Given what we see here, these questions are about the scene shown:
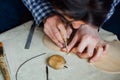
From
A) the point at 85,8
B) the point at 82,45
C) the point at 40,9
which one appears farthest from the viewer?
the point at 40,9

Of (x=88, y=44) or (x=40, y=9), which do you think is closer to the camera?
(x=88, y=44)

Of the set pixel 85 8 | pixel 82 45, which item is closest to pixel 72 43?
pixel 82 45

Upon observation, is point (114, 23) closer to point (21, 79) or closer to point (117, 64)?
point (117, 64)

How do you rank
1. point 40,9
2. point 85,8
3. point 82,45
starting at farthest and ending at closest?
point 40,9 < point 82,45 < point 85,8

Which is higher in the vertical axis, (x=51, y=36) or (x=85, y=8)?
(x=85, y=8)

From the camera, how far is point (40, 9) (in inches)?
34.0

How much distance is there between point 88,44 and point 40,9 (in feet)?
0.72

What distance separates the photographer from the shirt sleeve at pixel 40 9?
33.4 inches

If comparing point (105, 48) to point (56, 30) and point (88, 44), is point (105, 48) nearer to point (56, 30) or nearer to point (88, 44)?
point (88, 44)

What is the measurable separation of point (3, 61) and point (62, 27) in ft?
0.69

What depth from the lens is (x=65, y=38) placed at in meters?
0.78

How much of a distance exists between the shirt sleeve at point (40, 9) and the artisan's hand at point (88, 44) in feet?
0.43

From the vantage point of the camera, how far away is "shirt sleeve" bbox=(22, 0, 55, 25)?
85 centimetres

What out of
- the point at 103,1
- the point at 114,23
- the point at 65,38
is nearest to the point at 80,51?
the point at 65,38
